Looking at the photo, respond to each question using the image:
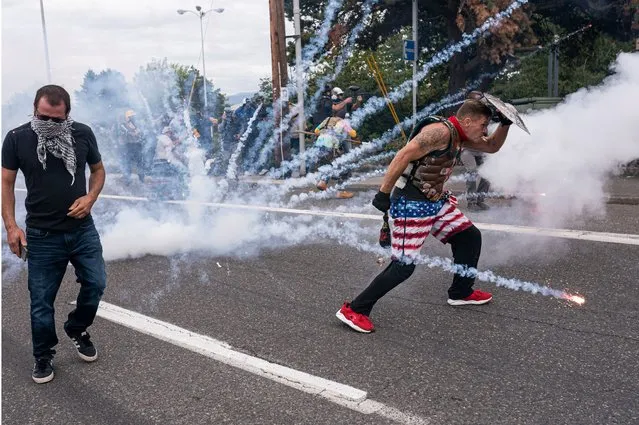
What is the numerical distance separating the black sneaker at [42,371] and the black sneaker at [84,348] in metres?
0.23

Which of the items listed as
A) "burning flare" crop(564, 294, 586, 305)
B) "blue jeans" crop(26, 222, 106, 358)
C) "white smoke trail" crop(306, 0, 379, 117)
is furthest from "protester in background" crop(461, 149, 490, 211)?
"white smoke trail" crop(306, 0, 379, 117)

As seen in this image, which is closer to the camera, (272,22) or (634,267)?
(634,267)

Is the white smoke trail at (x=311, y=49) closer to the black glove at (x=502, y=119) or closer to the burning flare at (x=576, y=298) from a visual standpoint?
the black glove at (x=502, y=119)

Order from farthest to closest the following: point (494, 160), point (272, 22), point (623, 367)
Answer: point (272, 22)
point (494, 160)
point (623, 367)

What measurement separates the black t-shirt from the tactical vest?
2204mm

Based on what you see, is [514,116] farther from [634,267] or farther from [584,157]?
[584,157]

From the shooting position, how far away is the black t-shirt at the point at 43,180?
3.78m

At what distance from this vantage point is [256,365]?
3930mm

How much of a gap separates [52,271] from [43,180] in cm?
58

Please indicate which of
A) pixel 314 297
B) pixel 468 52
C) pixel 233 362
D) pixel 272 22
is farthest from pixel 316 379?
pixel 468 52

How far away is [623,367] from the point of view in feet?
11.9

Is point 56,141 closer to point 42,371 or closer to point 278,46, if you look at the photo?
point 42,371

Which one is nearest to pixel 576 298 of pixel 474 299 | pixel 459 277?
pixel 474 299

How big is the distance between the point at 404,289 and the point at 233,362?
1913 millimetres
